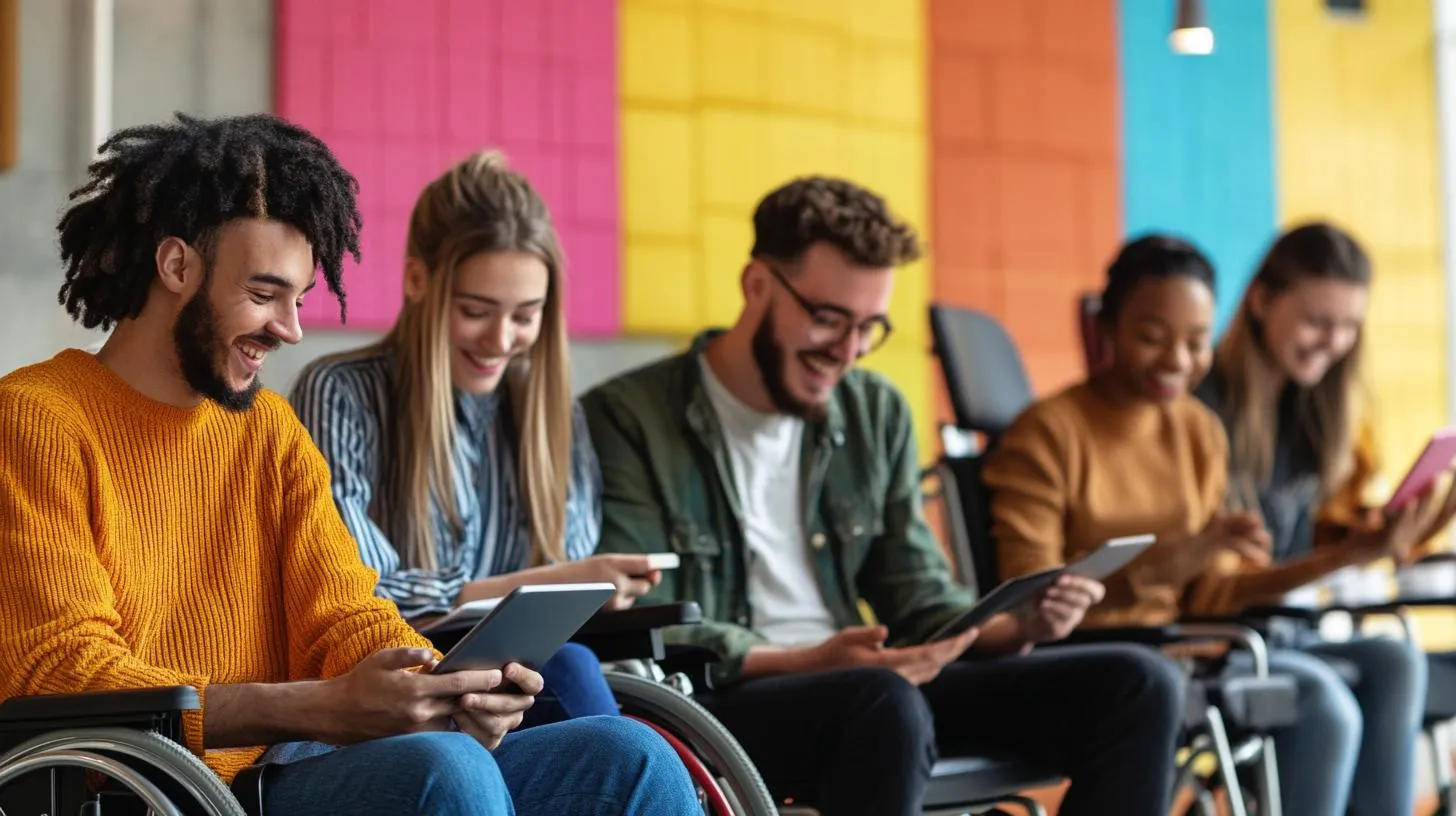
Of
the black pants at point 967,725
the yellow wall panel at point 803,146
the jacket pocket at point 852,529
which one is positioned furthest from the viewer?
the yellow wall panel at point 803,146

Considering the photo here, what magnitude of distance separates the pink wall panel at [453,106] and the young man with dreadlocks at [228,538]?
2041mm

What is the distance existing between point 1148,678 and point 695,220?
2202mm

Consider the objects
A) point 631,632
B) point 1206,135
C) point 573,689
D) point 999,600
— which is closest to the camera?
point 573,689

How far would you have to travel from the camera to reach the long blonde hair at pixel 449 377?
2.39m

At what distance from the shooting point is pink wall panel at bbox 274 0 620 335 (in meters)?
3.96

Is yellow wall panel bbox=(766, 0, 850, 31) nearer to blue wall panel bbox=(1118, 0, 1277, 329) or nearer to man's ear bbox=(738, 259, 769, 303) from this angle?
blue wall panel bbox=(1118, 0, 1277, 329)

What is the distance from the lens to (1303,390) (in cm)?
386

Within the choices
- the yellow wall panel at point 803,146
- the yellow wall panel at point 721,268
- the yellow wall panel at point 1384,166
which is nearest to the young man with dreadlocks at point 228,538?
the yellow wall panel at point 721,268

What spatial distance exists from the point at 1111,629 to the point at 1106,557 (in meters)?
0.41

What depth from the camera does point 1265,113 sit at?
17.5 ft

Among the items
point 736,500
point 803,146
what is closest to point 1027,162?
point 803,146

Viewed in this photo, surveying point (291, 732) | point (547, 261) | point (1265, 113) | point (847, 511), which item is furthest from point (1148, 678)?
point (1265, 113)

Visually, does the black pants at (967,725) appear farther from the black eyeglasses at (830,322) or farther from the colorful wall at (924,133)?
the colorful wall at (924,133)

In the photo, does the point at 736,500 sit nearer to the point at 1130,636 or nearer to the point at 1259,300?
the point at 1130,636
